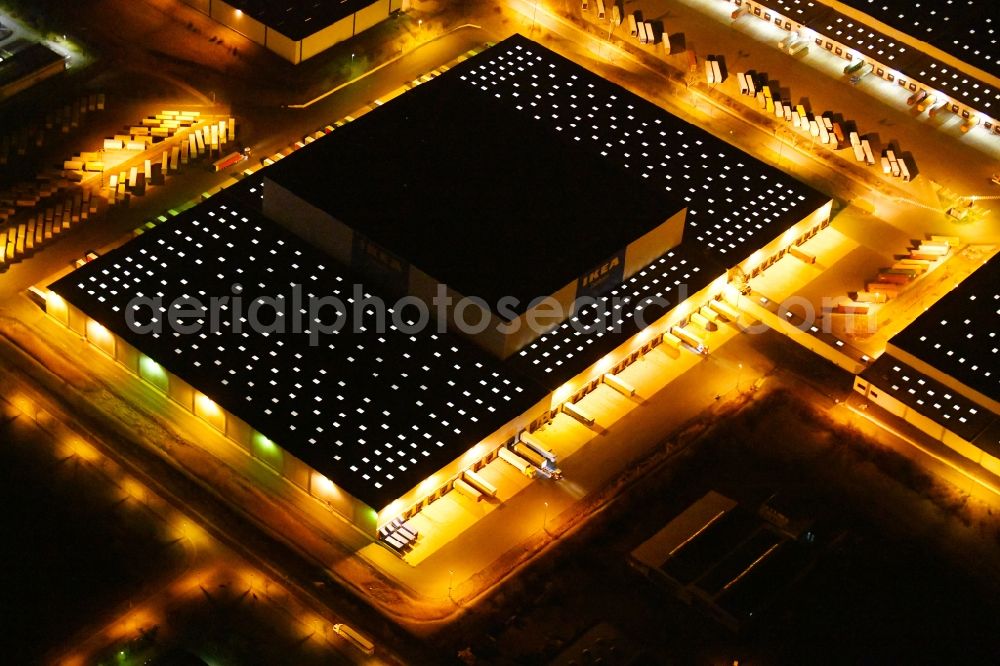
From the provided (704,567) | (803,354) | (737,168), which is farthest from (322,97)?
(704,567)

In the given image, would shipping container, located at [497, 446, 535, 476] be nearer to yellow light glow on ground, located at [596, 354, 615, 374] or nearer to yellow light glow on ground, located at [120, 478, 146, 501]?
yellow light glow on ground, located at [596, 354, 615, 374]

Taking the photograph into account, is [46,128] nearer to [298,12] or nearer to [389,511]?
[298,12]

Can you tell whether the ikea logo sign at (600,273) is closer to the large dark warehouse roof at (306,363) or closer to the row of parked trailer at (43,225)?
the large dark warehouse roof at (306,363)

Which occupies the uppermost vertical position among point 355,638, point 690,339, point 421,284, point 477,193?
point 477,193

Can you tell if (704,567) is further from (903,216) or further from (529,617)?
(903,216)

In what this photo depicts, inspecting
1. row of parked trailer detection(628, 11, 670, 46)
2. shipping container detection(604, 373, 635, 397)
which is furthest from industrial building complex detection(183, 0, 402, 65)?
shipping container detection(604, 373, 635, 397)

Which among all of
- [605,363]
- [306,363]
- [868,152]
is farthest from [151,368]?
[868,152]

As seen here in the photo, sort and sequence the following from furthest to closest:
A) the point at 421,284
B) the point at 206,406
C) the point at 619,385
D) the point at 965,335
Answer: the point at 965,335
the point at 619,385
the point at 421,284
the point at 206,406
